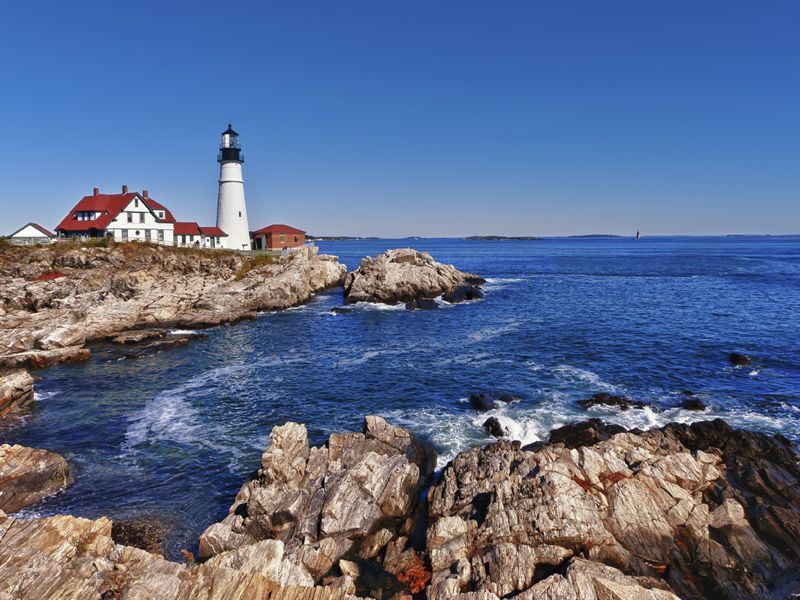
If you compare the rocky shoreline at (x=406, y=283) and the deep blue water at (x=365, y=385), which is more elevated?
the rocky shoreline at (x=406, y=283)

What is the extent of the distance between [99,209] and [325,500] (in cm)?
7467

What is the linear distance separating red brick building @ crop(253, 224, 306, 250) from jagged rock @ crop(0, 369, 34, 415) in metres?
72.0

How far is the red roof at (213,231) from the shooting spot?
3369 inches

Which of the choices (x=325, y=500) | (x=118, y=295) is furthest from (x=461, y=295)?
(x=325, y=500)

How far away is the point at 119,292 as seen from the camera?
54.6 metres

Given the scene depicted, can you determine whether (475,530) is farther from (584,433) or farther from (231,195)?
(231,195)

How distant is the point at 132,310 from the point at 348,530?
43785 millimetres

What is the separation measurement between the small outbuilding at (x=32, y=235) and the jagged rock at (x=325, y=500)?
218 ft

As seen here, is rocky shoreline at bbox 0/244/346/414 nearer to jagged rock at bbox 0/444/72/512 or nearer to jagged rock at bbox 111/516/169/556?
jagged rock at bbox 0/444/72/512

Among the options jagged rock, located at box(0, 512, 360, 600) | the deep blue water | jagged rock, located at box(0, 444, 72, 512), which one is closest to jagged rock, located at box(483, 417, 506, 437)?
the deep blue water

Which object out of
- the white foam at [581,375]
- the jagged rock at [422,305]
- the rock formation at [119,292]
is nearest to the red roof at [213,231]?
the rock formation at [119,292]

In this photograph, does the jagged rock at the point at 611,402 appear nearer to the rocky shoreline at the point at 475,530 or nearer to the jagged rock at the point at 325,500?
the rocky shoreline at the point at 475,530

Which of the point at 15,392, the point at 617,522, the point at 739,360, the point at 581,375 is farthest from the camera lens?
the point at 739,360

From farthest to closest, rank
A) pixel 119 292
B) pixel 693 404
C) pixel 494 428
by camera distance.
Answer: pixel 119 292, pixel 693 404, pixel 494 428
